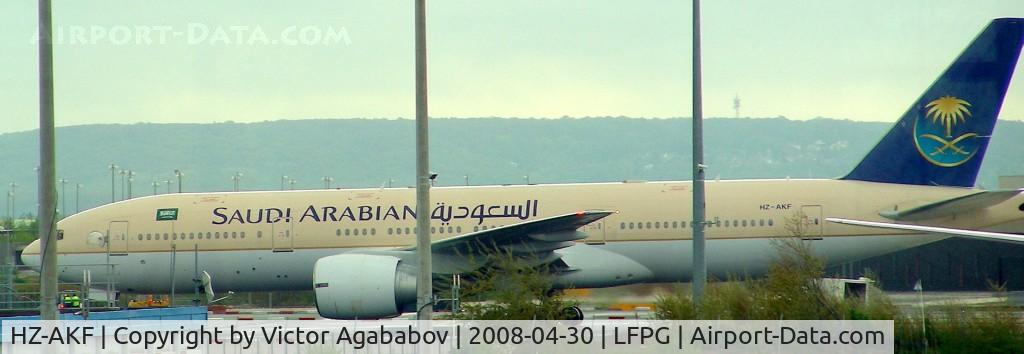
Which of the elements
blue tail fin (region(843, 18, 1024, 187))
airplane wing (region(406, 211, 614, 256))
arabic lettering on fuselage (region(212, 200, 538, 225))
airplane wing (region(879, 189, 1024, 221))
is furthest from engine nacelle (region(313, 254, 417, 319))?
blue tail fin (region(843, 18, 1024, 187))

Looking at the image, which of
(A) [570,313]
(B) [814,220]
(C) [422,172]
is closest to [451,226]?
(B) [814,220]

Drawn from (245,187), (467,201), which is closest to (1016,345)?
(467,201)

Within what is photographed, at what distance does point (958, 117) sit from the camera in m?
24.6

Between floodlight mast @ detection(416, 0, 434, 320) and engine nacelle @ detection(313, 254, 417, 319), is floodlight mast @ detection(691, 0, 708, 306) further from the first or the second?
engine nacelle @ detection(313, 254, 417, 319)

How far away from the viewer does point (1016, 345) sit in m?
12.2

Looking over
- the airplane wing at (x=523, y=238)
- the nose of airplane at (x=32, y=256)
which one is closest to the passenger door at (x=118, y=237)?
the nose of airplane at (x=32, y=256)

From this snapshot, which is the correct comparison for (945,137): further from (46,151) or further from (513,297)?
(46,151)

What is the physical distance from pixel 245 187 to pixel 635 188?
152 m

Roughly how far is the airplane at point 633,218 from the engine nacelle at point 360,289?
0.43m

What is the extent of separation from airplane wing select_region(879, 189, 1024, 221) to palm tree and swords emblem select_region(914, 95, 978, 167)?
1622mm

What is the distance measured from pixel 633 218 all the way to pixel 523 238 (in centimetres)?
264

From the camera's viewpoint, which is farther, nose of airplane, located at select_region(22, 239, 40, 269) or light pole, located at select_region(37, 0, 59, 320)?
nose of airplane, located at select_region(22, 239, 40, 269)

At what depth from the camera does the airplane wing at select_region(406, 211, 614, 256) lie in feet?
72.8

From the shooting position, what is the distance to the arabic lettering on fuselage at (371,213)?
2480 cm
